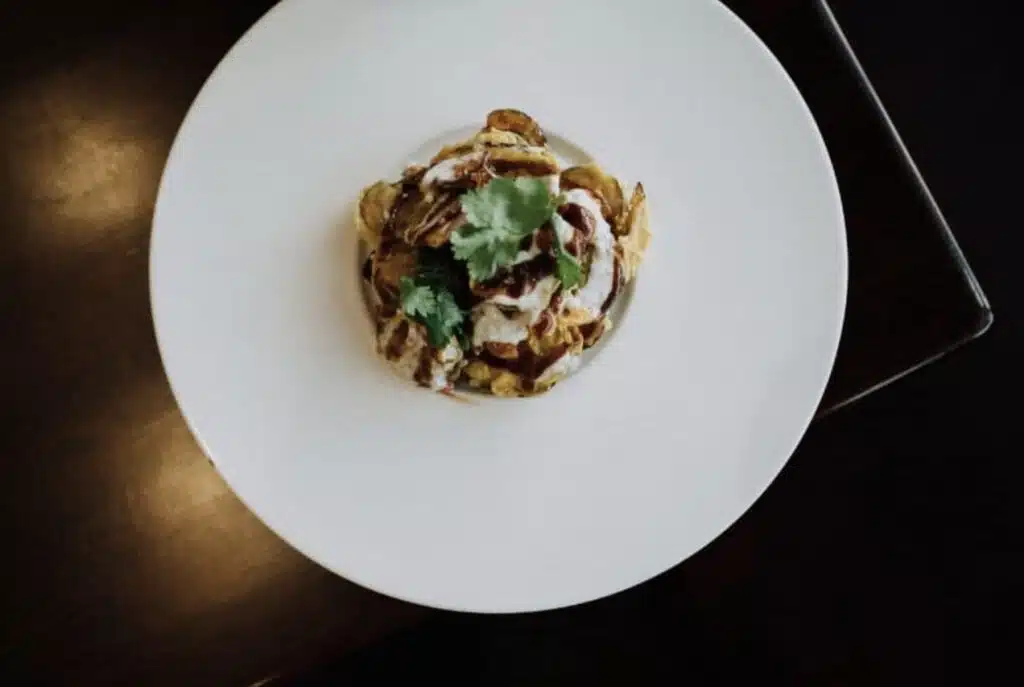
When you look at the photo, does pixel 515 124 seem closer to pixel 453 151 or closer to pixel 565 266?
pixel 453 151

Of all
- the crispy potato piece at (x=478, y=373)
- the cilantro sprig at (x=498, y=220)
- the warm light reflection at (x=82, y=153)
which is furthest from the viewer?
the warm light reflection at (x=82, y=153)

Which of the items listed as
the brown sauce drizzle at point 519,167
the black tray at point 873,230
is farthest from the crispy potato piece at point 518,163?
the black tray at point 873,230

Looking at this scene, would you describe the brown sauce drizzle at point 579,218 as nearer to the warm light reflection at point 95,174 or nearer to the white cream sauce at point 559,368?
the white cream sauce at point 559,368

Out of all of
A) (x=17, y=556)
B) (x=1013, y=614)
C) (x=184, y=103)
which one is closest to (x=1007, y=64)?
(x=1013, y=614)

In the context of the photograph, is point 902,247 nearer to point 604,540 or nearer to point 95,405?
point 604,540

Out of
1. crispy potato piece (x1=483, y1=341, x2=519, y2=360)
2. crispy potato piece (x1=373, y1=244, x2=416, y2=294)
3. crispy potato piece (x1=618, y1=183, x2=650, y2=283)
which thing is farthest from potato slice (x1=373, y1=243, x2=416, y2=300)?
crispy potato piece (x1=618, y1=183, x2=650, y2=283)

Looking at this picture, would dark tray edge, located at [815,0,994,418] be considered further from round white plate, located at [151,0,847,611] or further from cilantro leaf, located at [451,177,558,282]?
cilantro leaf, located at [451,177,558,282]
